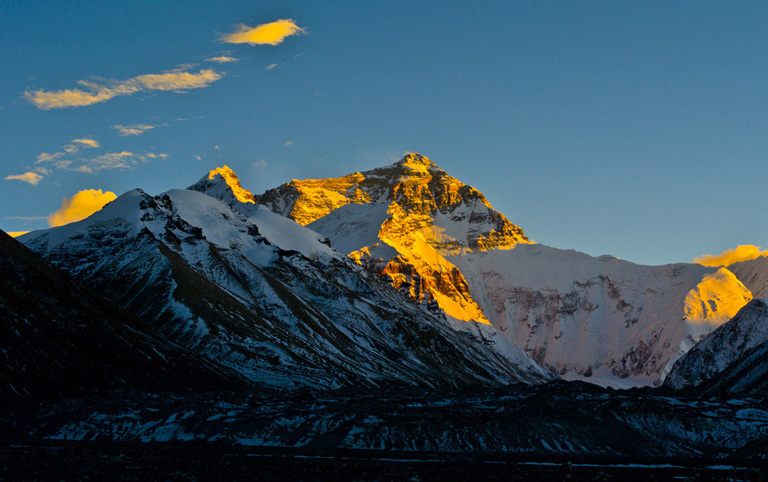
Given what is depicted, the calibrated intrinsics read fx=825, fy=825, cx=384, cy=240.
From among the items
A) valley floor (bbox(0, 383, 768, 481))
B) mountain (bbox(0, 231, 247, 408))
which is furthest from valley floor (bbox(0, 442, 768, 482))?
mountain (bbox(0, 231, 247, 408))

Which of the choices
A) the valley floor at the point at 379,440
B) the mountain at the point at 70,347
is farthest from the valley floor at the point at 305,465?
the mountain at the point at 70,347

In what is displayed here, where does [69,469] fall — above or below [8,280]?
below

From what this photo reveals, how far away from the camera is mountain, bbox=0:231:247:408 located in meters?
125

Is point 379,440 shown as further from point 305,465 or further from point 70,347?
point 70,347

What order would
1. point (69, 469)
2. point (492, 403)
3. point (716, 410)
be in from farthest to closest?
point (492, 403)
point (716, 410)
point (69, 469)

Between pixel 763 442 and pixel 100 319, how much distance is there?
12136cm

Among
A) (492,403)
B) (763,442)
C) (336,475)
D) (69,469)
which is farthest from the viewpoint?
(492,403)

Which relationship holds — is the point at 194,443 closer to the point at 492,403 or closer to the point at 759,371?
the point at 492,403

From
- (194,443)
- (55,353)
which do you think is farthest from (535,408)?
(55,353)

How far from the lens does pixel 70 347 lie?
142125mm

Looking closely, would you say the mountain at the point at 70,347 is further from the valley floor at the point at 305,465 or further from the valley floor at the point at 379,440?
the valley floor at the point at 305,465

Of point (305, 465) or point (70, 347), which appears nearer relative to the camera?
point (305, 465)

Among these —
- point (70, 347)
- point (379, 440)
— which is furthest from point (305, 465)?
point (70, 347)

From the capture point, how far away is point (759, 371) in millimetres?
187375
